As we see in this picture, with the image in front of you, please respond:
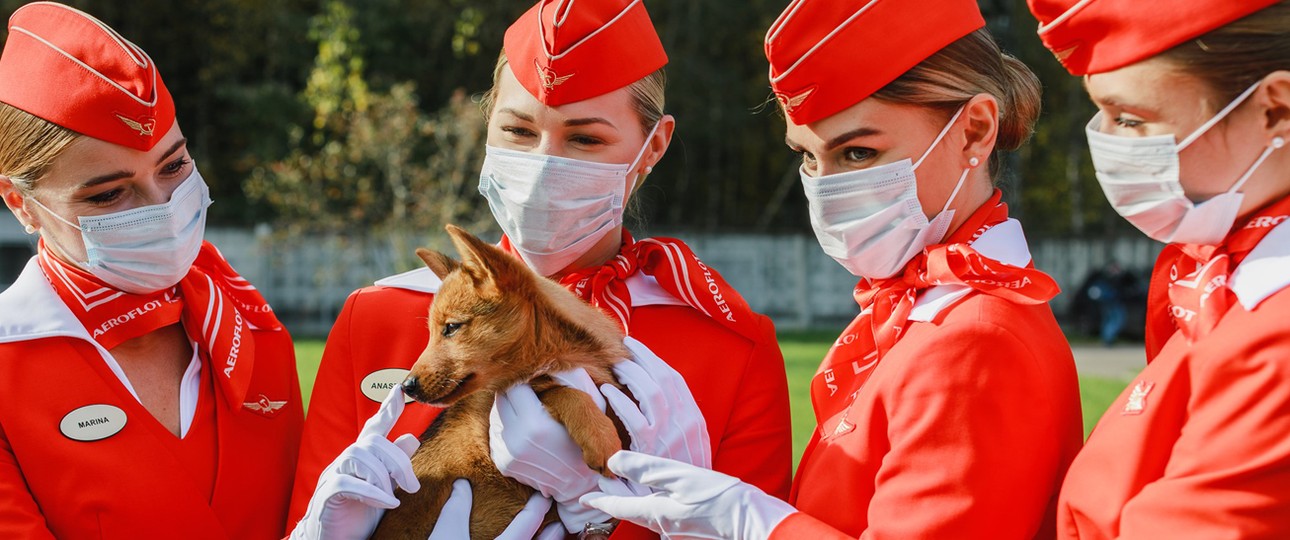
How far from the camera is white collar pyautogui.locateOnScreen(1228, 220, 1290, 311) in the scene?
85.7 inches

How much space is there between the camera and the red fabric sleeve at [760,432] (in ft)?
10.8

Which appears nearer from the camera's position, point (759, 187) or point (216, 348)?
point (216, 348)

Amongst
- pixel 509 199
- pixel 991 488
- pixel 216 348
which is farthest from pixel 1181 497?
pixel 216 348

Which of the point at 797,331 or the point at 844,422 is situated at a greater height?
the point at 844,422

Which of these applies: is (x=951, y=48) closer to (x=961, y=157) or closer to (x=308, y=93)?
(x=961, y=157)

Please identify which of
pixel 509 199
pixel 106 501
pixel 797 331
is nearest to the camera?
pixel 106 501

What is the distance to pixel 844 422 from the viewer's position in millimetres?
2889

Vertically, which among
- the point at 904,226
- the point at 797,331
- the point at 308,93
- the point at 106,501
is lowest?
the point at 797,331

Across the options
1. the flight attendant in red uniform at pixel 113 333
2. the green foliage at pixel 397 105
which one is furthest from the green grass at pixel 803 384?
the green foliage at pixel 397 105

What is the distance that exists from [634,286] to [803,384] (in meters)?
10.1

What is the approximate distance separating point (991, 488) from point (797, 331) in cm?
2325

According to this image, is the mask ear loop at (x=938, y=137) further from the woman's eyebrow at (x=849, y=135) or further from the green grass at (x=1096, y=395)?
the green grass at (x=1096, y=395)

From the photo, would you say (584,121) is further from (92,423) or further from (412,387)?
(92,423)

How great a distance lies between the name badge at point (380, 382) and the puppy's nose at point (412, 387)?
40cm
